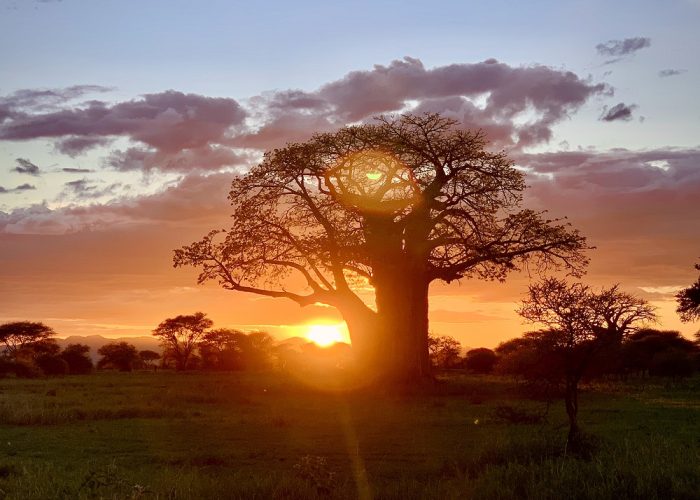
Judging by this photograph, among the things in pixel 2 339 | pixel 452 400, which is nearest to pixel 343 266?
pixel 452 400

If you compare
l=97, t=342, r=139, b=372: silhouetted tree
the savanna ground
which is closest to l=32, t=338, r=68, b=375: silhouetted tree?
l=97, t=342, r=139, b=372: silhouetted tree

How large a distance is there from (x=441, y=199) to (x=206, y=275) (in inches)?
491

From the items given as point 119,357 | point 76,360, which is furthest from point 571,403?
point 119,357

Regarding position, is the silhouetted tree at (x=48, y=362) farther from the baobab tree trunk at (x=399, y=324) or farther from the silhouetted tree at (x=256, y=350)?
the baobab tree trunk at (x=399, y=324)

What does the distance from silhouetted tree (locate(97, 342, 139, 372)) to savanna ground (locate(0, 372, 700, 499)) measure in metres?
62.8

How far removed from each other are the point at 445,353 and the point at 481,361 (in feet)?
58.5

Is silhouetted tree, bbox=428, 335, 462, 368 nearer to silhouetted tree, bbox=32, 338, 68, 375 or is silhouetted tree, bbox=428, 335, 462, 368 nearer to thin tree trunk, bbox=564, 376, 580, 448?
silhouetted tree, bbox=32, 338, 68, 375

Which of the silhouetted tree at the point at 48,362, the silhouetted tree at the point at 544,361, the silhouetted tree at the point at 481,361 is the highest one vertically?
the silhouetted tree at the point at 544,361

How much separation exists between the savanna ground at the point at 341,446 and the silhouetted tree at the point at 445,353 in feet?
231

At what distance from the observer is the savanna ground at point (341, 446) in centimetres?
1288

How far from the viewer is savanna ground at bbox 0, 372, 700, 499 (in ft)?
42.3

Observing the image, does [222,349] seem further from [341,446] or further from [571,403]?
[571,403]

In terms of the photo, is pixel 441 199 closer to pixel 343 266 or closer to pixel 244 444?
pixel 343 266

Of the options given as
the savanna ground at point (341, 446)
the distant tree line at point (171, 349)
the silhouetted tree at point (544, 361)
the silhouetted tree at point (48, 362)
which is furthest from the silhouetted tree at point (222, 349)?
the silhouetted tree at point (544, 361)
